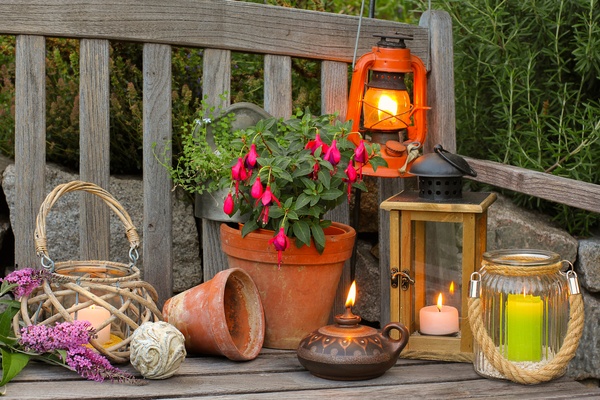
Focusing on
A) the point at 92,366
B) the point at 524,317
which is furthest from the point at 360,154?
the point at 92,366

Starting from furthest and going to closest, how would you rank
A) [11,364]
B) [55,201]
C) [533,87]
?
[533,87] < [55,201] < [11,364]

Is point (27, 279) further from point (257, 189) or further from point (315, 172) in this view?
point (315, 172)

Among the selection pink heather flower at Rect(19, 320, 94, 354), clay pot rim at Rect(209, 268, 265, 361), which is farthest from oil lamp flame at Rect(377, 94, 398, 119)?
pink heather flower at Rect(19, 320, 94, 354)

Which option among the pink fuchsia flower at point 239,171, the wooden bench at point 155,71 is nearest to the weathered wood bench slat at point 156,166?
the wooden bench at point 155,71

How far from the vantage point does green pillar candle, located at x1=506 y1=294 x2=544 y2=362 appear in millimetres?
2281

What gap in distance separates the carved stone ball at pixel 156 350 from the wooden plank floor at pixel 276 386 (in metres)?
0.03

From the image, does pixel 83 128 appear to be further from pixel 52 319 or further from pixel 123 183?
pixel 52 319

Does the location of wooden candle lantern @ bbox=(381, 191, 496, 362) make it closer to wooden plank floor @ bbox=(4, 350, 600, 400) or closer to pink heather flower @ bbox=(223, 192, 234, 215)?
wooden plank floor @ bbox=(4, 350, 600, 400)

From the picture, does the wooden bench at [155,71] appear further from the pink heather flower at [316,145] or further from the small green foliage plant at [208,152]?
the pink heather flower at [316,145]

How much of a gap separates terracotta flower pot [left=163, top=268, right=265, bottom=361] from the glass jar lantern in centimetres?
59

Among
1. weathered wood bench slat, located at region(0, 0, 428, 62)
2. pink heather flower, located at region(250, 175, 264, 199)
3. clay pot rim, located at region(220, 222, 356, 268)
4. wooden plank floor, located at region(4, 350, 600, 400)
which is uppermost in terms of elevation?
weathered wood bench slat, located at region(0, 0, 428, 62)

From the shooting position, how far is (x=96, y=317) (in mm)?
2359

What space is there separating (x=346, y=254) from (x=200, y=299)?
0.43m

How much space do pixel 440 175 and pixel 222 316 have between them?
0.66m
